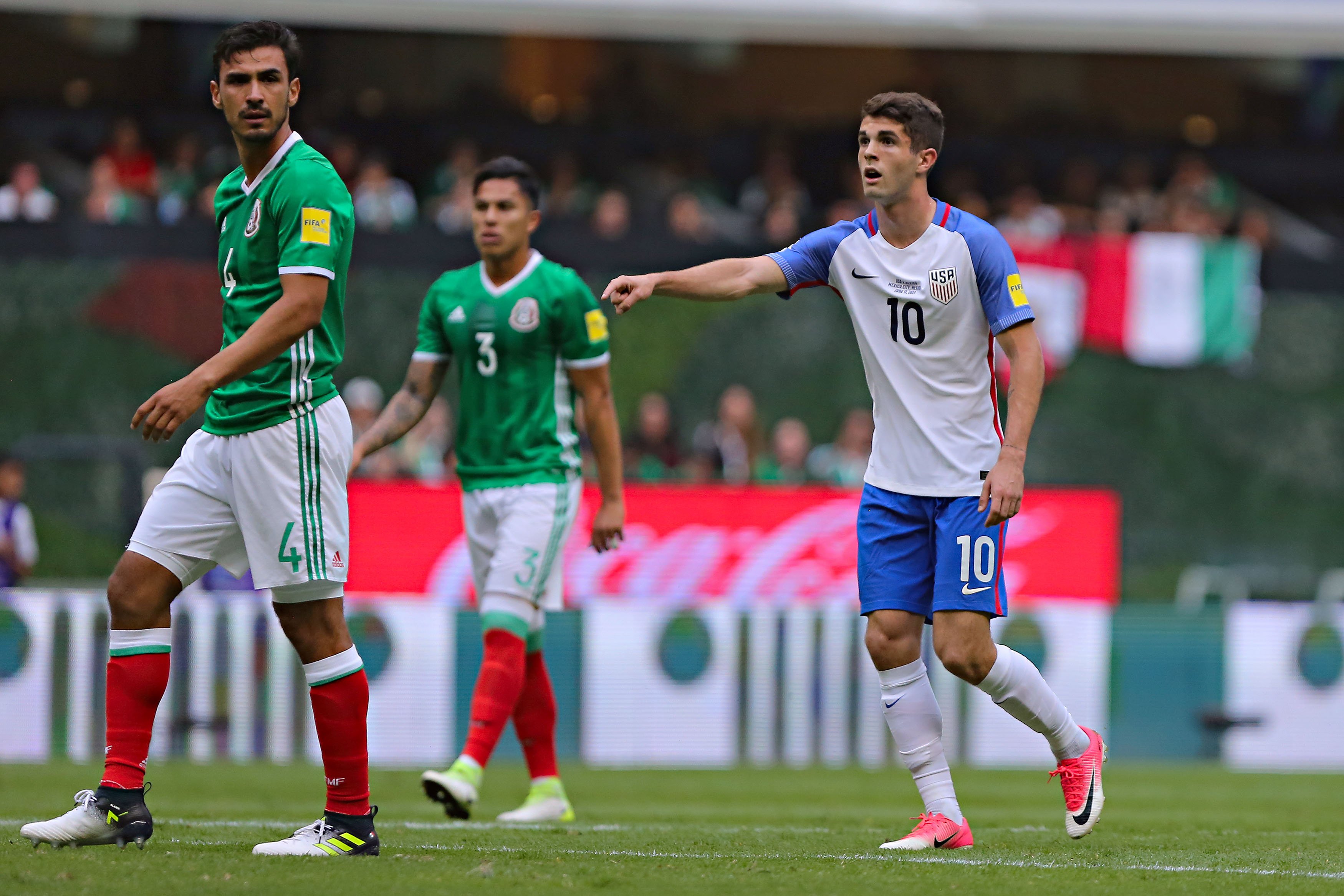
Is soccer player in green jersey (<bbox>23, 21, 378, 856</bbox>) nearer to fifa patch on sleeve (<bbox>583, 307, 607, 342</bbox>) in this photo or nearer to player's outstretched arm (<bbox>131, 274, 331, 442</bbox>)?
player's outstretched arm (<bbox>131, 274, 331, 442</bbox>)

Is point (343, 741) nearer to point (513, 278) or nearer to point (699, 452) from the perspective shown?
point (513, 278)

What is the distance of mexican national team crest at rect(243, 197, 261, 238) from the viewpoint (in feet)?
17.7

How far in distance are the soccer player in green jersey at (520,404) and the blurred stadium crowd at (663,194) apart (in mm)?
8663

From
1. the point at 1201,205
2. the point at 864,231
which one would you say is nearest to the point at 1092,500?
the point at 1201,205

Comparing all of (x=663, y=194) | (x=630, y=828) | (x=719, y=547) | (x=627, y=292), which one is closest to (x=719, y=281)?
(x=627, y=292)

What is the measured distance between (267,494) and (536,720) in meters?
2.83

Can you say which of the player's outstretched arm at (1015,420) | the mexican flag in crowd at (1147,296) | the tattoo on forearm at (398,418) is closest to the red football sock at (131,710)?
the tattoo on forearm at (398,418)

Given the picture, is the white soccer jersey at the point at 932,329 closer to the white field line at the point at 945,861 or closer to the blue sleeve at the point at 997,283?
the blue sleeve at the point at 997,283

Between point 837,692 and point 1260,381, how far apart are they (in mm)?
7546

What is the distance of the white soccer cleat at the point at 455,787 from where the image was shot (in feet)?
22.2

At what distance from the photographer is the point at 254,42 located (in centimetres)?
534

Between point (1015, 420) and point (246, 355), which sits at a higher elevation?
point (246, 355)

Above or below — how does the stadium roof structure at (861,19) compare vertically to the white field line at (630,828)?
above

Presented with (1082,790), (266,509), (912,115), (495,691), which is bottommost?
(1082,790)
